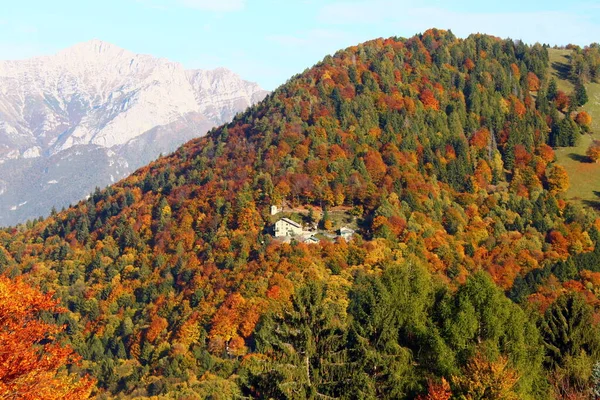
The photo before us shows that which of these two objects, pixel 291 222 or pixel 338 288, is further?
pixel 291 222

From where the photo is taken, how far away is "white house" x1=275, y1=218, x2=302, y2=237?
159 m

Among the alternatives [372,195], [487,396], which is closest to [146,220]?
[372,195]

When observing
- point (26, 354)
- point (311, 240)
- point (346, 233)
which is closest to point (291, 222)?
point (311, 240)

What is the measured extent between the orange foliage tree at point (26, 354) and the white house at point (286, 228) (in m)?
128

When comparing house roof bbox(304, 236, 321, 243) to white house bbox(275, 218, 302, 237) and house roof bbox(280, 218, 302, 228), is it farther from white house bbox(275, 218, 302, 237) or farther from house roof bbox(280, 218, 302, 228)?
house roof bbox(280, 218, 302, 228)

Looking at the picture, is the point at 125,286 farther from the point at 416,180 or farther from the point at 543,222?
the point at 543,222

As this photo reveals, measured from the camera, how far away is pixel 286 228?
525 ft

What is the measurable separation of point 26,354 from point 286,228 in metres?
133

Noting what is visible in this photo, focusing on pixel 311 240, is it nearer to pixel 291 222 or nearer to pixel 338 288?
pixel 291 222

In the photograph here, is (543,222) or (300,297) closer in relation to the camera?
(300,297)

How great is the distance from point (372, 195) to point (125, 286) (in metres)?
70.6

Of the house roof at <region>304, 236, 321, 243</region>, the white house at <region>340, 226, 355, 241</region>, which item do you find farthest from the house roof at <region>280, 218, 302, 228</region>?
the white house at <region>340, 226, 355, 241</region>

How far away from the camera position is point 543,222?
177375 millimetres

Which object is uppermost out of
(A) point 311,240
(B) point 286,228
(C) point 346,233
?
(B) point 286,228
